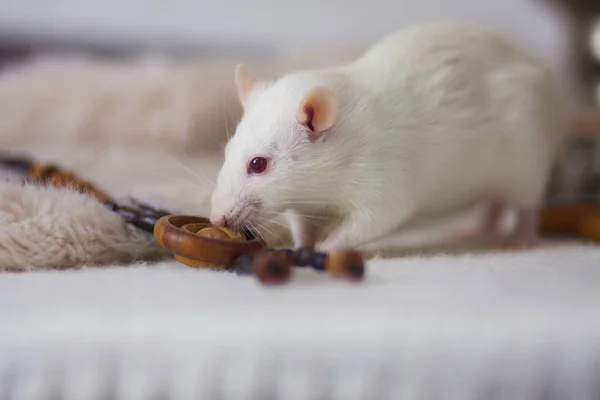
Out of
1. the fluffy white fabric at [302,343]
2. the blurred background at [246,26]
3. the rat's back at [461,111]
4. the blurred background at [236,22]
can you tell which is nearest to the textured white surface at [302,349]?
the fluffy white fabric at [302,343]

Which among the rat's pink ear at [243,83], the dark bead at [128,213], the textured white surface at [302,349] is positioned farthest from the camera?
the rat's pink ear at [243,83]

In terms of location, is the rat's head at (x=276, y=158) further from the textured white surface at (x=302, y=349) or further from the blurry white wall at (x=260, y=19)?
the blurry white wall at (x=260, y=19)

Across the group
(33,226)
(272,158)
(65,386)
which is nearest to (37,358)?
(65,386)

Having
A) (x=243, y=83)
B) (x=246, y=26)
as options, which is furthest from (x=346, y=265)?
(x=246, y=26)

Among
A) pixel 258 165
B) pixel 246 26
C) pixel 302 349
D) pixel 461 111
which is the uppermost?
pixel 246 26

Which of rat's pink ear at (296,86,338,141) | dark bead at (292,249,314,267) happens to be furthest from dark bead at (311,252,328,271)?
rat's pink ear at (296,86,338,141)

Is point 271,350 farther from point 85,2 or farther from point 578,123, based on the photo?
point 85,2

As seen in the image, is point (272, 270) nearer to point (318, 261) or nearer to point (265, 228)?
point (318, 261)
